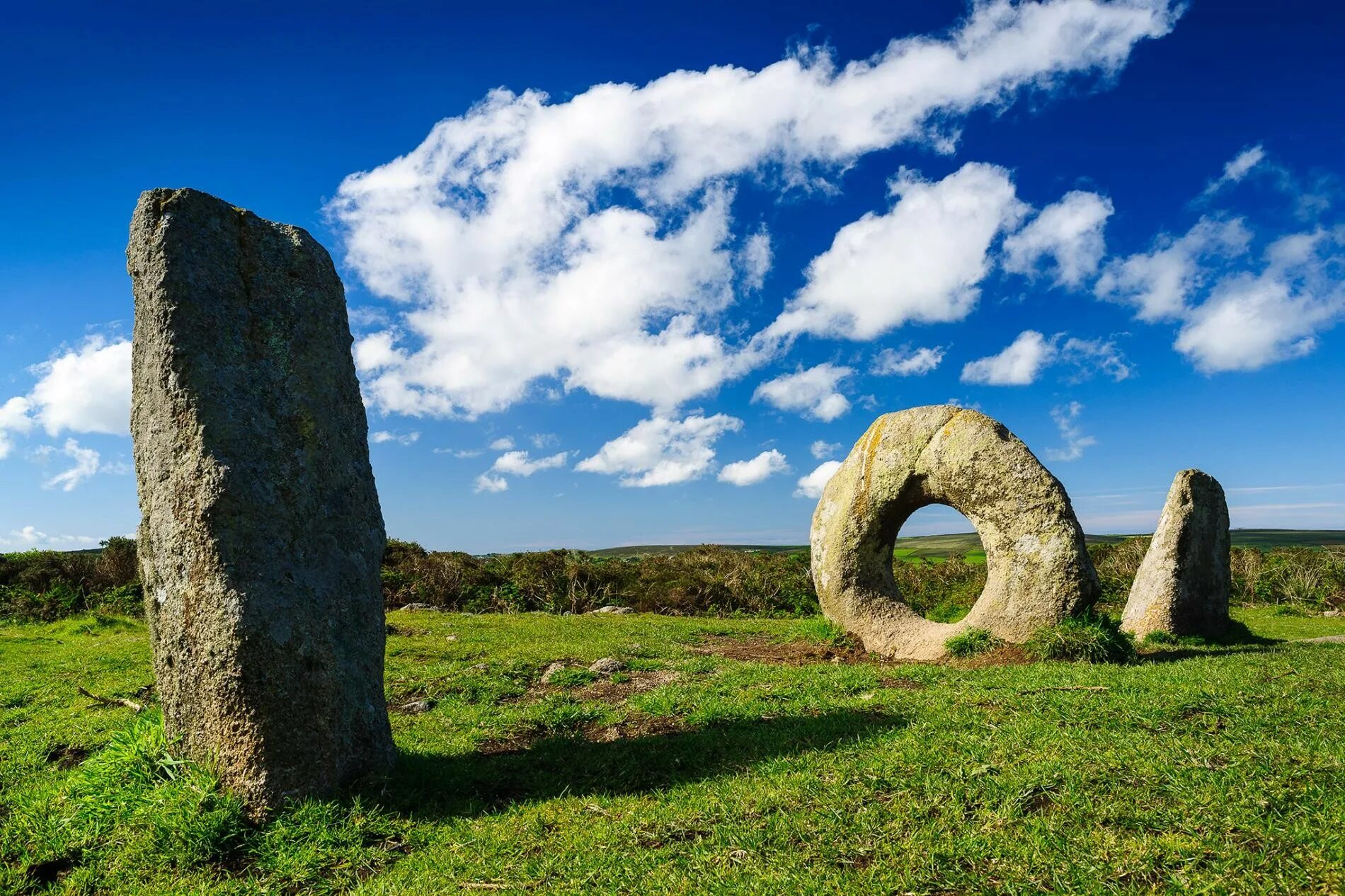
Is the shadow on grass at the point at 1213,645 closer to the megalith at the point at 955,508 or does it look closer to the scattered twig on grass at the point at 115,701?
the megalith at the point at 955,508

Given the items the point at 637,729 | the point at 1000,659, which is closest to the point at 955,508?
the point at 1000,659

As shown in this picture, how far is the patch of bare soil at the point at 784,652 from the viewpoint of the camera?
483 inches

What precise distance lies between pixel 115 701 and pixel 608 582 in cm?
1472

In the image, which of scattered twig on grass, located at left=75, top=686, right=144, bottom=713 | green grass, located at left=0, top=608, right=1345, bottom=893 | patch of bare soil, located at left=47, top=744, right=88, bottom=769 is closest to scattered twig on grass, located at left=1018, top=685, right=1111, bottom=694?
green grass, located at left=0, top=608, right=1345, bottom=893

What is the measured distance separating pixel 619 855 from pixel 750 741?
2296mm

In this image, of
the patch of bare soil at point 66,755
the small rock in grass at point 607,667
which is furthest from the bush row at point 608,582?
the patch of bare soil at point 66,755

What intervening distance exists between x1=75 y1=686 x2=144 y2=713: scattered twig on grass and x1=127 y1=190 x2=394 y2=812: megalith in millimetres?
3678

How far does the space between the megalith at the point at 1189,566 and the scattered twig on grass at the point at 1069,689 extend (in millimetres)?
7004

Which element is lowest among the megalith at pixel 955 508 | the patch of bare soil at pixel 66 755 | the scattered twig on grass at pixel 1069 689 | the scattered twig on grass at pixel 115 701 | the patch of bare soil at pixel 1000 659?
the patch of bare soil at pixel 1000 659

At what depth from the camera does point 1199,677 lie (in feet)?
28.0

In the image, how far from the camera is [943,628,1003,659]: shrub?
11242mm

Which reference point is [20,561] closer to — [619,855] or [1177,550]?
[619,855]

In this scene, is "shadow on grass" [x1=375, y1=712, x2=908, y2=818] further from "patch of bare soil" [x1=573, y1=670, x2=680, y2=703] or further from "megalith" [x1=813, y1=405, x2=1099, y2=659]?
"megalith" [x1=813, y1=405, x2=1099, y2=659]

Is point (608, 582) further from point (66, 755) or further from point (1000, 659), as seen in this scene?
point (66, 755)
